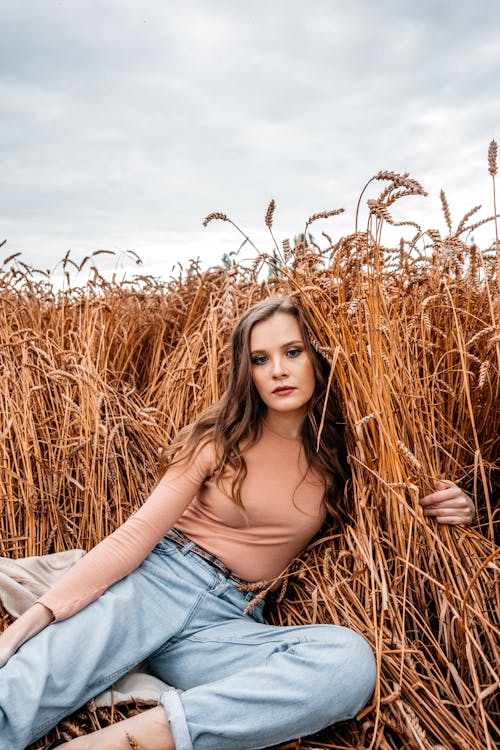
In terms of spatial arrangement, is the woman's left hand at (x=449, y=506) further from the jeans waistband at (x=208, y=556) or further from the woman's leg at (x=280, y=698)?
the jeans waistband at (x=208, y=556)

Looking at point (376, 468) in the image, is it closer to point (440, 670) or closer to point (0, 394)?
point (440, 670)

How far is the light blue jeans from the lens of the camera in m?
1.24

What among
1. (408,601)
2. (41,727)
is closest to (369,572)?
(408,601)

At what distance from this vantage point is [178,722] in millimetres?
1232

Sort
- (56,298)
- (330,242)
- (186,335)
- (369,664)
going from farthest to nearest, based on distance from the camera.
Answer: (56,298)
(186,335)
(330,242)
(369,664)

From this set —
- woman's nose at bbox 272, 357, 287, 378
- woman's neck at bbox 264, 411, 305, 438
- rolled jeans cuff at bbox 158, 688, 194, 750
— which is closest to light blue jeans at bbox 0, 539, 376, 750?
rolled jeans cuff at bbox 158, 688, 194, 750

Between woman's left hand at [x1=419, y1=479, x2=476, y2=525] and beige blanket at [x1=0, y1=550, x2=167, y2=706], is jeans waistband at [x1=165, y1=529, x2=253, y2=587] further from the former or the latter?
woman's left hand at [x1=419, y1=479, x2=476, y2=525]

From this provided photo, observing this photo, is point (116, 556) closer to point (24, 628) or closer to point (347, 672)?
point (24, 628)

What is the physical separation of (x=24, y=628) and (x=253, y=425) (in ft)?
2.40

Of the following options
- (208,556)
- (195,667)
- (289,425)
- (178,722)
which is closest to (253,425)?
(289,425)

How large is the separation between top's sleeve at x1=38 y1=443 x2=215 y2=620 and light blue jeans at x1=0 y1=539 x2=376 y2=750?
0.13 feet

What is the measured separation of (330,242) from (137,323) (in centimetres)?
105

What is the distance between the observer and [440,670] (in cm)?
136

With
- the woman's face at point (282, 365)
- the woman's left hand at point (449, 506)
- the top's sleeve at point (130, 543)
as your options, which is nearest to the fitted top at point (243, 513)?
the top's sleeve at point (130, 543)
